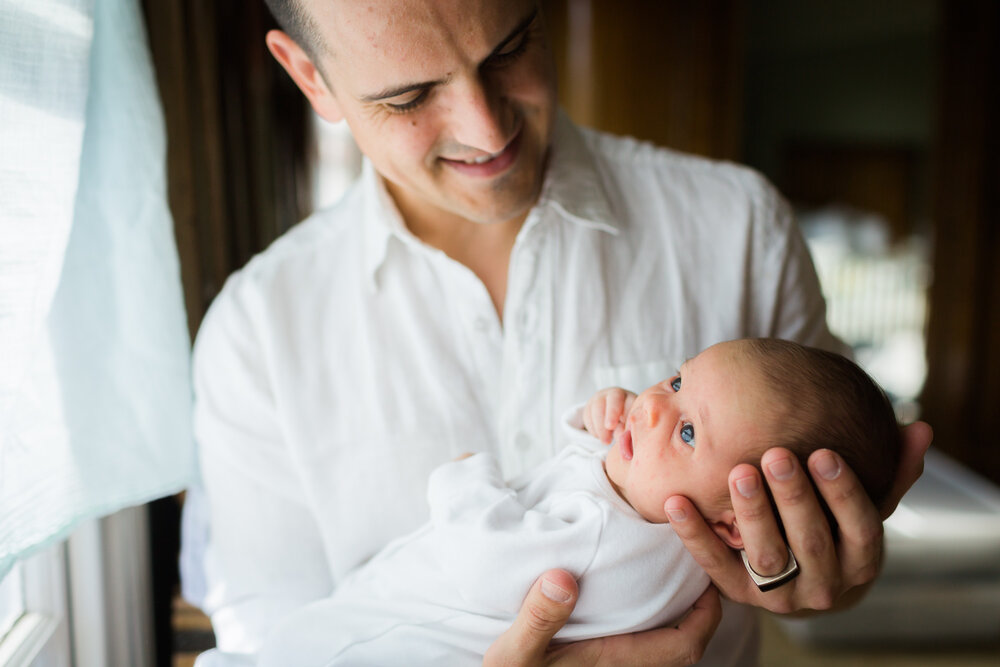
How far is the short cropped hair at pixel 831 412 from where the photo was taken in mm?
878

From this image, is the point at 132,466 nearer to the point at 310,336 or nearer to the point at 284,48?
the point at 310,336

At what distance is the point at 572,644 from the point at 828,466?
42 cm

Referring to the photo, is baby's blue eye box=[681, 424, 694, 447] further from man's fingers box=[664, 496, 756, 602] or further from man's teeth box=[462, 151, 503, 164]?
man's teeth box=[462, 151, 503, 164]

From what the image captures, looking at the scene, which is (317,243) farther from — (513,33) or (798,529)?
(798,529)

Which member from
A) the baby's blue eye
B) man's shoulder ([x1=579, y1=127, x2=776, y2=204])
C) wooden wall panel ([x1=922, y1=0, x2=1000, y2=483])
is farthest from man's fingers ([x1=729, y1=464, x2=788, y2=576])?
wooden wall panel ([x1=922, y1=0, x2=1000, y2=483])

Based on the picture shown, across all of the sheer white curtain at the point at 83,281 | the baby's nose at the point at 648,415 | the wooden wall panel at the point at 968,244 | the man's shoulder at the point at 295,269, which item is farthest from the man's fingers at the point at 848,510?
the wooden wall panel at the point at 968,244

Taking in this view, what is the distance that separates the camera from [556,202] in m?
1.19

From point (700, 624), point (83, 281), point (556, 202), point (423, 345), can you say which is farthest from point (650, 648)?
point (83, 281)

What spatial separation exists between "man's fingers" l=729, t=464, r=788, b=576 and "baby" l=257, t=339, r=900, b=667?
0.05 m

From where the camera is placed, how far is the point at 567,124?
4.17 ft

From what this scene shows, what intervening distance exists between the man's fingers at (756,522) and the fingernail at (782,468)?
0.02 metres

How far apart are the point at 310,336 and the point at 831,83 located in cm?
Answer: 874

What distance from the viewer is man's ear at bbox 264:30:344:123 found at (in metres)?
1.10

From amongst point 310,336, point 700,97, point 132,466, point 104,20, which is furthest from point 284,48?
point 700,97
